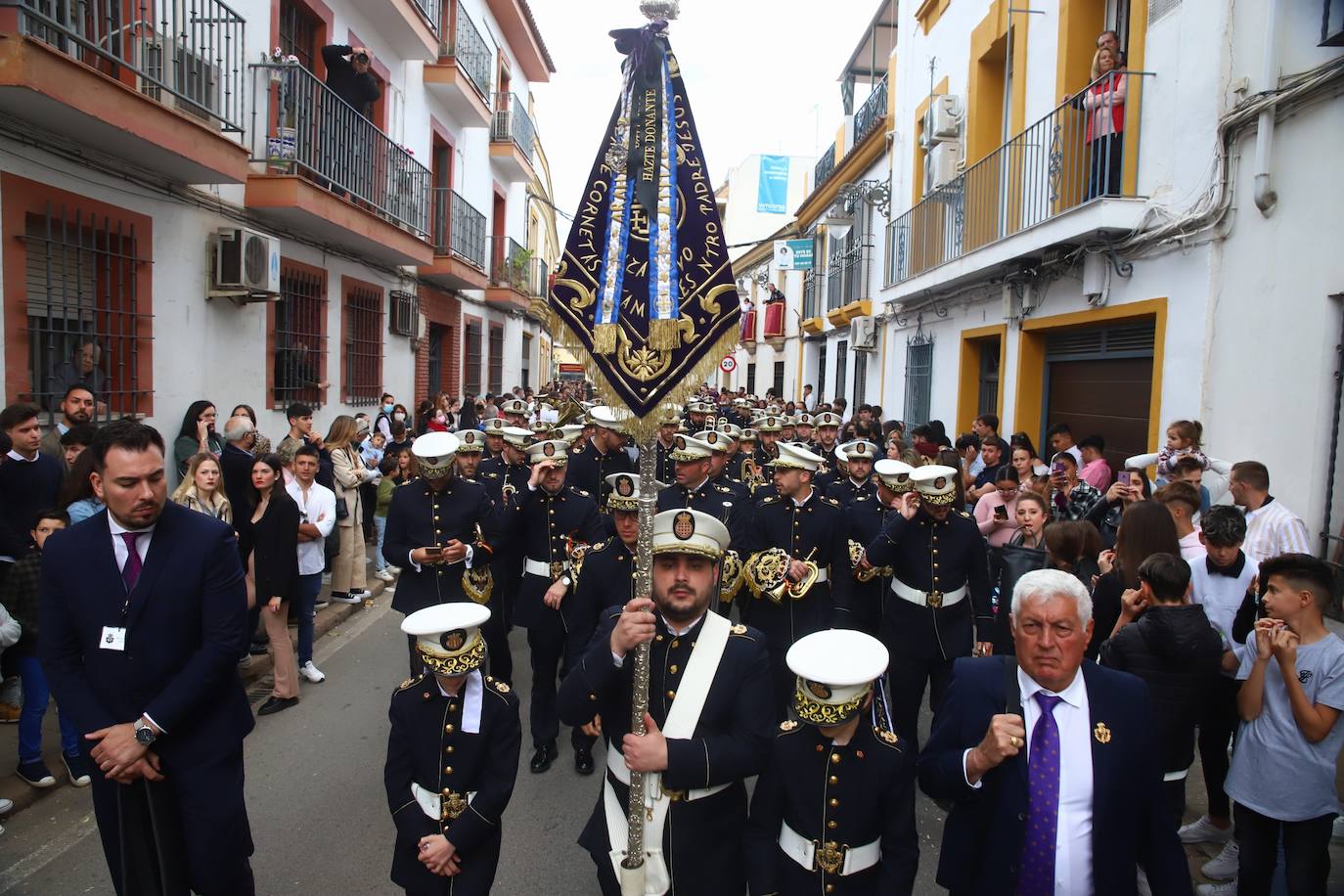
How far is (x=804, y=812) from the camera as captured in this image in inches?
108

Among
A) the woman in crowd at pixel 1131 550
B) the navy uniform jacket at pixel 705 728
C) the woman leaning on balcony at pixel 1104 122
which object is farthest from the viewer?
the woman leaning on balcony at pixel 1104 122

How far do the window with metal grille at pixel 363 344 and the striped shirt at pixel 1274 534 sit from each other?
11236mm

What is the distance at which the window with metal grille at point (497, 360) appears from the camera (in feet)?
77.8

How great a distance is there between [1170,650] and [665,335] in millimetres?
2502

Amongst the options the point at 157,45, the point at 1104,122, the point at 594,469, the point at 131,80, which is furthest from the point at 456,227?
the point at 1104,122

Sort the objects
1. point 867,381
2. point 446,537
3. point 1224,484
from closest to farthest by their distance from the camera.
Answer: point 446,537 < point 1224,484 < point 867,381

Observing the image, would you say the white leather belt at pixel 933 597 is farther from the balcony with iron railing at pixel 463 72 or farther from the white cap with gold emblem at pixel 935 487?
the balcony with iron railing at pixel 463 72

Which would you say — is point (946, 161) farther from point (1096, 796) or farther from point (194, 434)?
point (1096, 796)

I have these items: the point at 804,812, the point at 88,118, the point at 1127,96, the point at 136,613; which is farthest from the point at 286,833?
the point at 1127,96

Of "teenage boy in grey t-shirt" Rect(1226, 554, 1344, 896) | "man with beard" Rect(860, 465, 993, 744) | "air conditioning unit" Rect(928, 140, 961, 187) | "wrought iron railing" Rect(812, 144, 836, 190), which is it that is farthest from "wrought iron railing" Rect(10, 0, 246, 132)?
"wrought iron railing" Rect(812, 144, 836, 190)

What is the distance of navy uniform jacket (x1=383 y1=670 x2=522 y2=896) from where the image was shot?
3.06 m

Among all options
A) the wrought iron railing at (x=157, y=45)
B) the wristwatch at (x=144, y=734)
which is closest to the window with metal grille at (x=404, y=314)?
the wrought iron railing at (x=157, y=45)

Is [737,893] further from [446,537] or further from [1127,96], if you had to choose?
[1127,96]

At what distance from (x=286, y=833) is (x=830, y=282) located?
2026 cm
